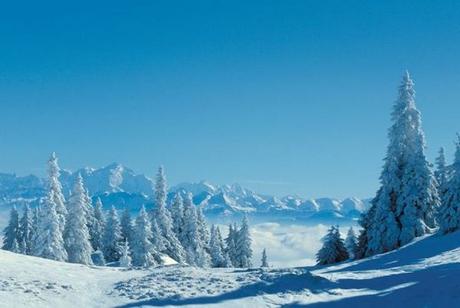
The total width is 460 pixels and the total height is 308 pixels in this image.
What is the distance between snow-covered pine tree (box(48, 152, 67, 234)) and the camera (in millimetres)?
59869

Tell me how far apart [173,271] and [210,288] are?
3.37m

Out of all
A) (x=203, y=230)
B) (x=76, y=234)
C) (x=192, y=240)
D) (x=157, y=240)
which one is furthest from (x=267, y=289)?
(x=203, y=230)

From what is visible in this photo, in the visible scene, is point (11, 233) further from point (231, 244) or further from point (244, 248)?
point (231, 244)

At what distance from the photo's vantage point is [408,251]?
37.1 m

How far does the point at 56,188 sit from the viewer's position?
2363 inches

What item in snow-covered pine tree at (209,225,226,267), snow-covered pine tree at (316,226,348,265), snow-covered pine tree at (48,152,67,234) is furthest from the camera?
snow-covered pine tree at (209,225,226,267)

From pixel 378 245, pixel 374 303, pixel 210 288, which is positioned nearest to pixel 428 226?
pixel 378 245

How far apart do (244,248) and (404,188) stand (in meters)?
47.5

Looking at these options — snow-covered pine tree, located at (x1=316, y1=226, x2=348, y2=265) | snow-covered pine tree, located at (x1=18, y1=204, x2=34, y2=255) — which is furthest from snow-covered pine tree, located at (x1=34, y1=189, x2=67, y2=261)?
snow-covered pine tree, located at (x1=316, y1=226, x2=348, y2=265)

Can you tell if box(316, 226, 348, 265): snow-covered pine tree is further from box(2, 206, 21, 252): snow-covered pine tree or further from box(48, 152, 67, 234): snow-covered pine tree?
box(2, 206, 21, 252): snow-covered pine tree

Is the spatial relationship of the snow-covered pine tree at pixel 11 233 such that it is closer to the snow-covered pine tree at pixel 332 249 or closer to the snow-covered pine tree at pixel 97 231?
the snow-covered pine tree at pixel 97 231

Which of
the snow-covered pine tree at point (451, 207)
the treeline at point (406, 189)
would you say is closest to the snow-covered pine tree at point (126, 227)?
the treeline at point (406, 189)

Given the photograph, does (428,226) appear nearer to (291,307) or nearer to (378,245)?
(378,245)

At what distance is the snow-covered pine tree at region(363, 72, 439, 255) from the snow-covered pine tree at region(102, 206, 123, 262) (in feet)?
133
